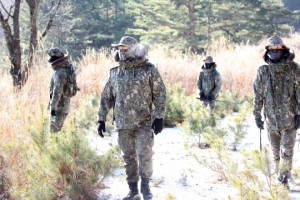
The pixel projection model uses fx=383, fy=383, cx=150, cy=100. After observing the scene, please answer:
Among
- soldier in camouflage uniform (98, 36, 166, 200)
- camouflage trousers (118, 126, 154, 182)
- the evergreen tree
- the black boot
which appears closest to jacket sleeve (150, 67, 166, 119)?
soldier in camouflage uniform (98, 36, 166, 200)

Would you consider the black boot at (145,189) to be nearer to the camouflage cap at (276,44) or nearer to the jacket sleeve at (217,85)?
the camouflage cap at (276,44)

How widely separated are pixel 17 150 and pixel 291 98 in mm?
2941

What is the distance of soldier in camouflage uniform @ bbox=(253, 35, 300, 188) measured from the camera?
12.7 ft

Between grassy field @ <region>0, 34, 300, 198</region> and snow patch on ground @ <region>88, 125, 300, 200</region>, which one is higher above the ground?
grassy field @ <region>0, 34, 300, 198</region>

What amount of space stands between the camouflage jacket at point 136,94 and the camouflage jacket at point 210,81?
13.6 ft

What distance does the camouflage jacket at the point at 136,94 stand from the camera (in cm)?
371

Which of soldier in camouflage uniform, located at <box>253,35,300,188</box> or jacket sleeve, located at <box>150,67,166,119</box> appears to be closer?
jacket sleeve, located at <box>150,67,166,119</box>

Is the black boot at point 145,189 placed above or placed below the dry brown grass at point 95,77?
below

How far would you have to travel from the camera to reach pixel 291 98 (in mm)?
3922

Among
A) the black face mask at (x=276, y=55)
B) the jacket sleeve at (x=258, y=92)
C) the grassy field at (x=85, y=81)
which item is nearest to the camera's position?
the black face mask at (x=276, y=55)

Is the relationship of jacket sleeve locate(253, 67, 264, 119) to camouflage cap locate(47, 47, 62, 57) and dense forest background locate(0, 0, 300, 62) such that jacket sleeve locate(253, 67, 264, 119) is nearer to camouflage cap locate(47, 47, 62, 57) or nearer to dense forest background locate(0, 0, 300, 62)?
camouflage cap locate(47, 47, 62, 57)

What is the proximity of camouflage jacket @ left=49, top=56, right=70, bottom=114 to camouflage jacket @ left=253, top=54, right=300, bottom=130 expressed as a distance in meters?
2.52

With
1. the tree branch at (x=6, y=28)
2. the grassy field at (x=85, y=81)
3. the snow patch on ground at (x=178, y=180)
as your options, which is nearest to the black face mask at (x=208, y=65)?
the grassy field at (x=85, y=81)

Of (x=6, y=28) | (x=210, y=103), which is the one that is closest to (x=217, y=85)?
(x=210, y=103)
